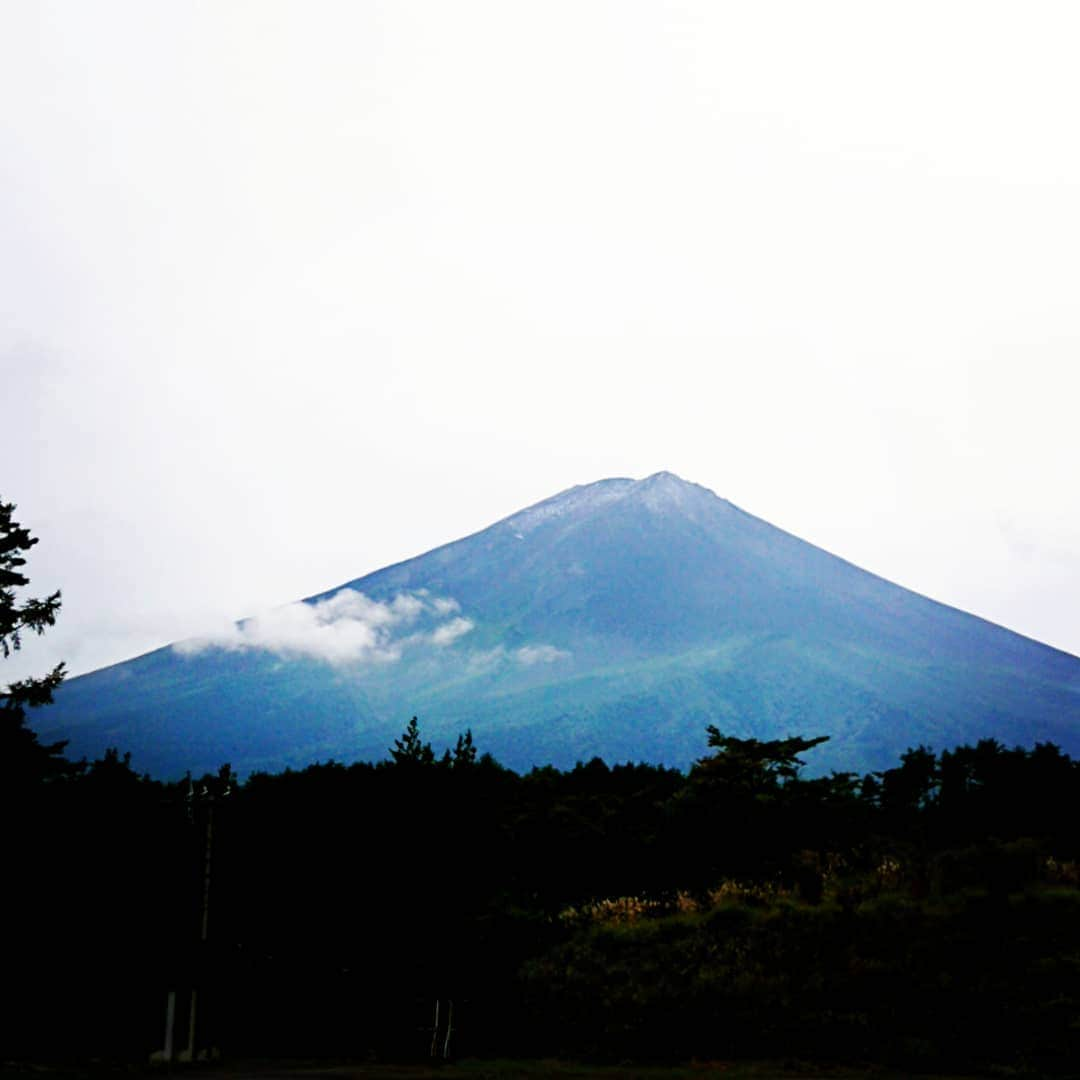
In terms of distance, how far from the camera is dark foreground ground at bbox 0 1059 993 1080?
56.4 feet

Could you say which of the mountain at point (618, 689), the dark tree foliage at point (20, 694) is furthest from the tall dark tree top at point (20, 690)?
the mountain at point (618, 689)

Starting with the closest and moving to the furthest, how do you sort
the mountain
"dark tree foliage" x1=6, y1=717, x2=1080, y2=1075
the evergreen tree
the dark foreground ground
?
the dark foreground ground < "dark tree foliage" x1=6, y1=717, x2=1080, y2=1075 < the evergreen tree < the mountain

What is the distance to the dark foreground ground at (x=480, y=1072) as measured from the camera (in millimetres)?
17188

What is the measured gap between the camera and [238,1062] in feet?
71.7

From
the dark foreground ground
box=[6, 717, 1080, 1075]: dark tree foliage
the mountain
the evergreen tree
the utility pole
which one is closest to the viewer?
the dark foreground ground

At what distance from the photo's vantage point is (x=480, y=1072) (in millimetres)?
18594

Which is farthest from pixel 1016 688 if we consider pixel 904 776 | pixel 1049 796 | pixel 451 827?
pixel 451 827

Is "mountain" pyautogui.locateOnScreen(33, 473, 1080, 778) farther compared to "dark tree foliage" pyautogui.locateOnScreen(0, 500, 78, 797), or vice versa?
"mountain" pyautogui.locateOnScreen(33, 473, 1080, 778)

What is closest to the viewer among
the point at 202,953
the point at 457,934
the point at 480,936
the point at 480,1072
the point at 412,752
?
the point at 480,1072

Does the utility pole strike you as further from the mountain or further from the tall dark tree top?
the mountain

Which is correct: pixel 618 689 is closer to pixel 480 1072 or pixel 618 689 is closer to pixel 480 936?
pixel 480 936

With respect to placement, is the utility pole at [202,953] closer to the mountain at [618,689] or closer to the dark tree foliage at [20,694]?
the dark tree foliage at [20,694]

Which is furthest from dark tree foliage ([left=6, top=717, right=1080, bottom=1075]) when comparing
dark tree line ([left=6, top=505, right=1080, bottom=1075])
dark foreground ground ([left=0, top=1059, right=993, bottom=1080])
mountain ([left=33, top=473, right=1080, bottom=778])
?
mountain ([left=33, top=473, right=1080, bottom=778])

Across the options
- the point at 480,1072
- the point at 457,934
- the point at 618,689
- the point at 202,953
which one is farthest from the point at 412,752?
the point at 618,689
